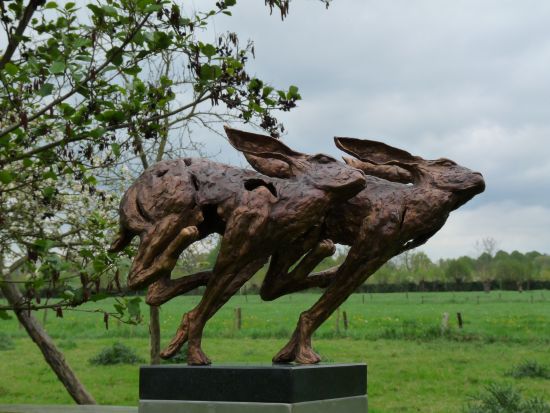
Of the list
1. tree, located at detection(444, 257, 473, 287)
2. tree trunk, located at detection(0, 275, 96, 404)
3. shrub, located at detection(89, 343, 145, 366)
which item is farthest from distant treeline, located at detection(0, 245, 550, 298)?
tree trunk, located at detection(0, 275, 96, 404)

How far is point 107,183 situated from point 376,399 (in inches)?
259

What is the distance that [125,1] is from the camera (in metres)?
6.03

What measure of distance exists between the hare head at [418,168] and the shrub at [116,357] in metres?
13.6

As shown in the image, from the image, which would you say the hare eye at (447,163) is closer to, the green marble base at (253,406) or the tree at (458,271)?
the green marble base at (253,406)

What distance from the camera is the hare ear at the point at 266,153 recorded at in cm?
596

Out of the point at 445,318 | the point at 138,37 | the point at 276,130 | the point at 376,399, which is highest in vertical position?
the point at 138,37

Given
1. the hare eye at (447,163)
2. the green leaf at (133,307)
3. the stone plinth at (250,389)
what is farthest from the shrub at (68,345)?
the hare eye at (447,163)

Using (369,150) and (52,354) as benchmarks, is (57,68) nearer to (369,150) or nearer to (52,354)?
(369,150)

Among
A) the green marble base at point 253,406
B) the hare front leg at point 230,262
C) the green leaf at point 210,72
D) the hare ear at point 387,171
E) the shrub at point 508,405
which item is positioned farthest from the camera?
the shrub at point 508,405

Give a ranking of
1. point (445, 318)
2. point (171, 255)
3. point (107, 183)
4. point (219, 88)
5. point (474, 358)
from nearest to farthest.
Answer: point (171, 255)
point (219, 88)
point (107, 183)
point (474, 358)
point (445, 318)

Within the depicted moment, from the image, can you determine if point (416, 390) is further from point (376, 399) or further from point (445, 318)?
point (445, 318)

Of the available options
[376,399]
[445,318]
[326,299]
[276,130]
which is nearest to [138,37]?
[276,130]

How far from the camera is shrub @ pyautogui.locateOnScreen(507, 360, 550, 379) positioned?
15430mm

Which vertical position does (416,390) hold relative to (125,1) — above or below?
below
